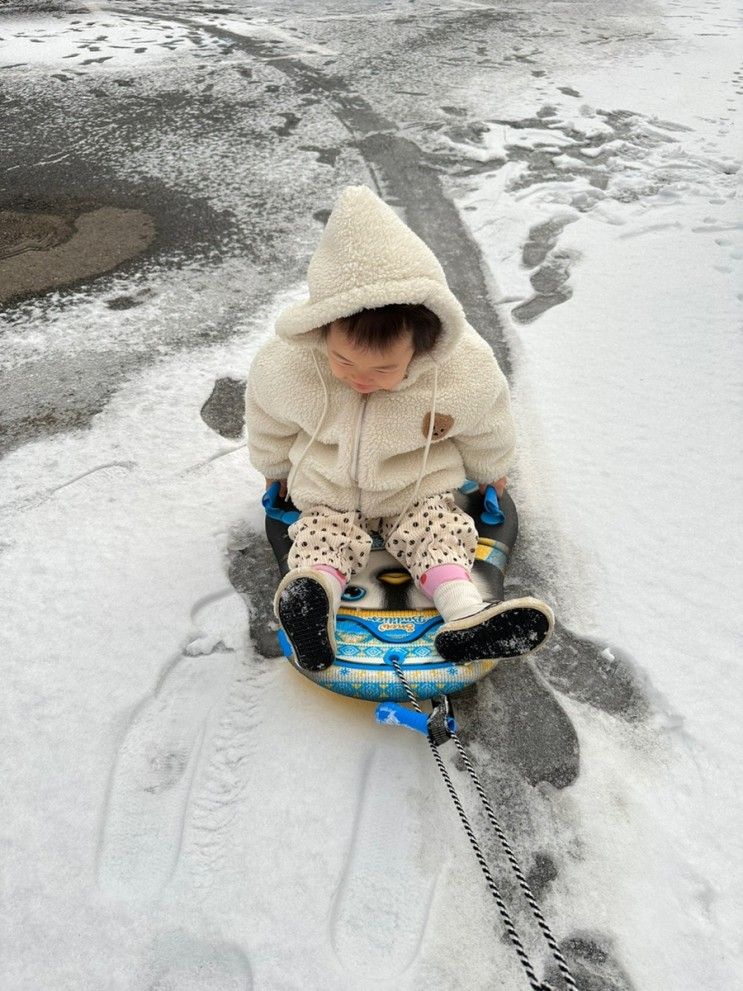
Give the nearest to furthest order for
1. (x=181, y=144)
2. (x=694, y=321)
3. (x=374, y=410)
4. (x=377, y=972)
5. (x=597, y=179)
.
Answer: (x=377, y=972)
(x=374, y=410)
(x=694, y=321)
(x=597, y=179)
(x=181, y=144)

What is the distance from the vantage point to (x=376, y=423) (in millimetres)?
1605

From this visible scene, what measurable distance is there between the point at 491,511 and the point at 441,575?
0.34 metres

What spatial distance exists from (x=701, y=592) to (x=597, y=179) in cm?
262

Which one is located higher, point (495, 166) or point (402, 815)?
point (495, 166)

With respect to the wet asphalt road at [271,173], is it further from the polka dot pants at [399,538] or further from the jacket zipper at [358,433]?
the jacket zipper at [358,433]

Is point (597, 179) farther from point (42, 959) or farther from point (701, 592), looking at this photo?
point (42, 959)

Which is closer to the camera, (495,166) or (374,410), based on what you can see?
(374,410)

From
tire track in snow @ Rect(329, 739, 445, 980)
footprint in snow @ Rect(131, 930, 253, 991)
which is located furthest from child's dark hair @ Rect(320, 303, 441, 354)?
footprint in snow @ Rect(131, 930, 253, 991)

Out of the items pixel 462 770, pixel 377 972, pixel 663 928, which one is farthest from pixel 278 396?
pixel 663 928

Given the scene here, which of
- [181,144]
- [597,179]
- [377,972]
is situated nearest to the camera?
[377,972]

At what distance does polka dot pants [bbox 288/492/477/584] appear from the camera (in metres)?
1.60

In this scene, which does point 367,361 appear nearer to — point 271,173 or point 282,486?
point 282,486

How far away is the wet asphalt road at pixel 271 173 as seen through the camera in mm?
1590

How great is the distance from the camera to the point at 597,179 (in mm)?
3688
